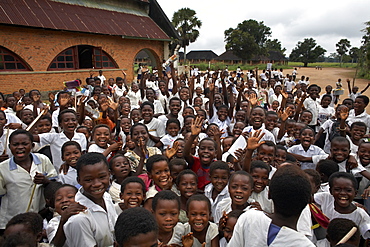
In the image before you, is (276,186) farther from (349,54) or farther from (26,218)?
(349,54)

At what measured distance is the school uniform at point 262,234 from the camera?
126cm

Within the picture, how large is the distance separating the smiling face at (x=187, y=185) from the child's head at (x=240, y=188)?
462 mm

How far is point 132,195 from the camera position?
2.43 m

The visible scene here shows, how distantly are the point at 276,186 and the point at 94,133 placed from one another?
9.04 feet

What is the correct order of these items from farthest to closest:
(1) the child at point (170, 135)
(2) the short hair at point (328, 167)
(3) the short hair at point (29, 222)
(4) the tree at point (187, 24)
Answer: (4) the tree at point (187, 24) → (1) the child at point (170, 135) → (2) the short hair at point (328, 167) → (3) the short hair at point (29, 222)

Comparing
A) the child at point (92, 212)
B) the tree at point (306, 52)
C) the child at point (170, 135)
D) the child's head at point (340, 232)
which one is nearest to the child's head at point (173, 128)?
the child at point (170, 135)

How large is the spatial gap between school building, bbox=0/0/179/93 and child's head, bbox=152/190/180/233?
11060 millimetres

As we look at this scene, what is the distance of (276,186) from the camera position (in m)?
1.35

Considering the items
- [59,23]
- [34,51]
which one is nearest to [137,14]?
[59,23]

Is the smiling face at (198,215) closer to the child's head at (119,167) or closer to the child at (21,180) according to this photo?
the child's head at (119,167)

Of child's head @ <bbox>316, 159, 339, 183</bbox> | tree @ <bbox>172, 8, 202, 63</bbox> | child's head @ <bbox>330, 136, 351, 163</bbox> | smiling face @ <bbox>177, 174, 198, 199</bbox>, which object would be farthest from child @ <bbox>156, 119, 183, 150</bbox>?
tree @ <bbox>172, 8, 202, 63</bbox>

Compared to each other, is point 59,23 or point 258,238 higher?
point 59,23

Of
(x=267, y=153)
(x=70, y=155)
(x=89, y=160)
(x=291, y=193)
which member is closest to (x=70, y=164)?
(x=70, y=155)

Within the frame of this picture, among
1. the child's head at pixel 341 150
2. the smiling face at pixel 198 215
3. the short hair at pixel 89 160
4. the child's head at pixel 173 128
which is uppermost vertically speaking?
the short hair at pixel 89 160
